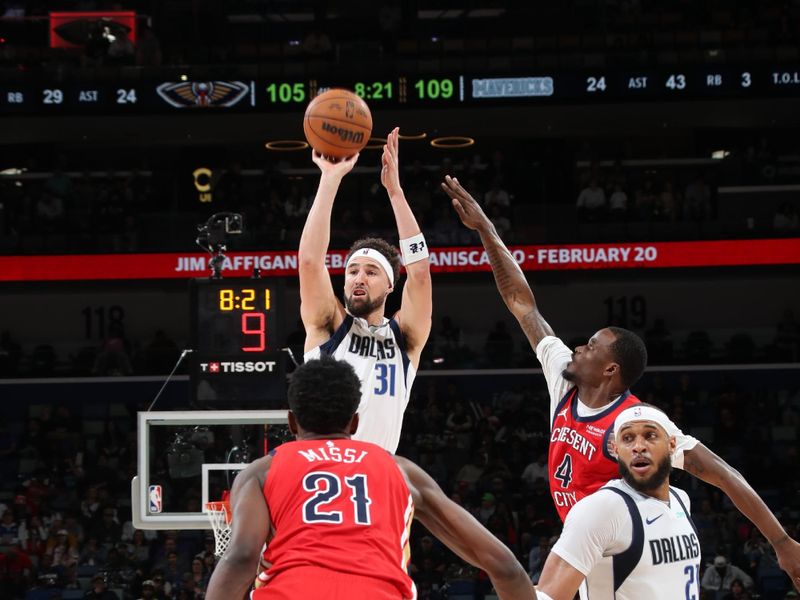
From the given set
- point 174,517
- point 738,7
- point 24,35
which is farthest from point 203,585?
point 738,7

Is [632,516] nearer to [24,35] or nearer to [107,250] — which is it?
[107,250]

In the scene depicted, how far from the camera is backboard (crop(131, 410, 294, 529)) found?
10289 mm

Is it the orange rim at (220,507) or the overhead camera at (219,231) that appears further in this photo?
the overhead camera at (219,231)

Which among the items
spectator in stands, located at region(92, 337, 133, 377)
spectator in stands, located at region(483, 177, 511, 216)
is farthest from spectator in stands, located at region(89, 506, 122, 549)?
spectator in stands, located at region(483, 177, 511, 216)

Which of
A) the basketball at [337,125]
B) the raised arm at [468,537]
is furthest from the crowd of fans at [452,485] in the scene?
the raised arm at [468,537]

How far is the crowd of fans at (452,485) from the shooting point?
14.8m

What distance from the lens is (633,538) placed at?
182 inches

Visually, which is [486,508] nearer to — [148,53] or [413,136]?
[413,136]

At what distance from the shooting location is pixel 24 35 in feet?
73.1

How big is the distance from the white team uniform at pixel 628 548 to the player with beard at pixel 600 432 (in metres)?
0.82

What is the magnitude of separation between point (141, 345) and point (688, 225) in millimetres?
9704

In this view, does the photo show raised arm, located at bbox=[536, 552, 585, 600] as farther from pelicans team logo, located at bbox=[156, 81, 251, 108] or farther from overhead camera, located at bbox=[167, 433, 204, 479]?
pelicans team logo, located at bbox=[156, 81, 251, 108]

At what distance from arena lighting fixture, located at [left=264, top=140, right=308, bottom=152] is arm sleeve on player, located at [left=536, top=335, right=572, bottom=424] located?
16.7 metres

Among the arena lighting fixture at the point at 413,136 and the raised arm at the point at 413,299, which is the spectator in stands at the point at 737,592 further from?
the arena lighting fixture at the point at 413,136
